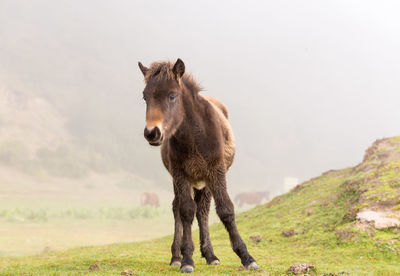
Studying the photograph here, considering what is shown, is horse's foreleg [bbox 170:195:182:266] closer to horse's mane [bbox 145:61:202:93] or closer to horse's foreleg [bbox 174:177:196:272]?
horse's foreleg [bbox 174:177:196:272]

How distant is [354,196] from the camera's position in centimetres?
1942

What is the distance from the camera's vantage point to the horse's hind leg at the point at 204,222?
418 inches

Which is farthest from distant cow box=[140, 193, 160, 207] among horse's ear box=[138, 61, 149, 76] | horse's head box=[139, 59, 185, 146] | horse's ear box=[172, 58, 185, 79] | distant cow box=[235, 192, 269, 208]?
horse's ear box=[172, 58, 185, 79]

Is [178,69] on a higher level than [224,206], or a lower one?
higher

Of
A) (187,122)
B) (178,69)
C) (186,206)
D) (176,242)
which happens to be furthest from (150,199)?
(178,69)

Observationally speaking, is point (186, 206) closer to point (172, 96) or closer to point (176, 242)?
point (176, 242)

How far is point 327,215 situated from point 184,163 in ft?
40.9

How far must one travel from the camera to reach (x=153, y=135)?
7.72 m

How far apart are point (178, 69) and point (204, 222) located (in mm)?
4600

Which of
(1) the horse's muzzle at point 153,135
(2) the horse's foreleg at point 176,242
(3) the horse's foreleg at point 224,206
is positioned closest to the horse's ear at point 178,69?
(1) the horse's muzzle at point 153,135

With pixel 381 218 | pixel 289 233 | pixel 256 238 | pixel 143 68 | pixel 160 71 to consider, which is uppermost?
pixel 143 68

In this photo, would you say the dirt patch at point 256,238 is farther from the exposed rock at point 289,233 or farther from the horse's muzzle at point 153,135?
the horse's muzzle at point 153,135

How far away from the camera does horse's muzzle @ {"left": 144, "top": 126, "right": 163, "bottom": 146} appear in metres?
7.70

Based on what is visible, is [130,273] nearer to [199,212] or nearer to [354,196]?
[199,212]
